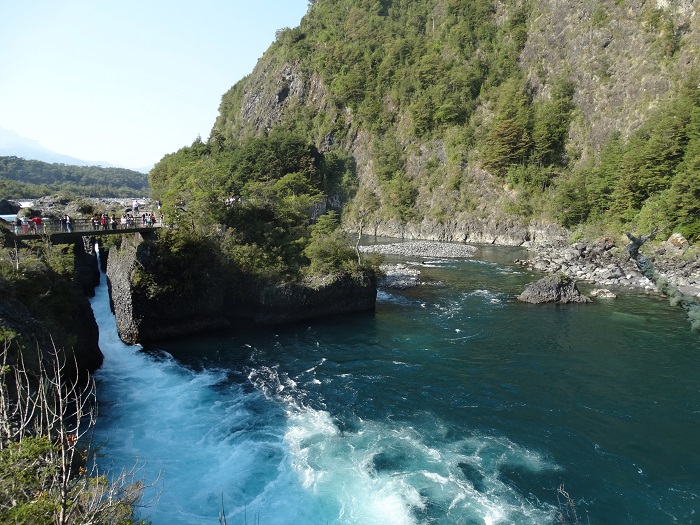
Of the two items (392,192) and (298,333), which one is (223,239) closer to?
(298,333)

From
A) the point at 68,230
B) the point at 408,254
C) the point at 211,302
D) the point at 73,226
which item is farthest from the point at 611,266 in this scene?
the point at 68,230

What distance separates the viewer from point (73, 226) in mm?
26141

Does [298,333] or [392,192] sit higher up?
[392,192]

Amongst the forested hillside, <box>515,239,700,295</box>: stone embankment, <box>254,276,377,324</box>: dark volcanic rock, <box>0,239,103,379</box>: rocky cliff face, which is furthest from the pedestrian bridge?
<box>515,239,700,295</box>: stone embankment

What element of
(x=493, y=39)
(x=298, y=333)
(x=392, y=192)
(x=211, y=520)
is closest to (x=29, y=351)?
(x=211, y=520)

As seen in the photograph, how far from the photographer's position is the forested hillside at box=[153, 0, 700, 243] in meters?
57.8

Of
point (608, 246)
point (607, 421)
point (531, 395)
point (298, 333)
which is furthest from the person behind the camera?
point (608, 246)

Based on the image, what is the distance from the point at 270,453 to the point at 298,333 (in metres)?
13.1

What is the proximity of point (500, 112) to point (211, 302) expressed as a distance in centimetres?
7120

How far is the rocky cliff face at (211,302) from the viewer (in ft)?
87.8

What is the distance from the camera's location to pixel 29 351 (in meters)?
14.8

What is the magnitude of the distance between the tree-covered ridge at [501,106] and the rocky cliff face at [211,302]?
40.9 meters

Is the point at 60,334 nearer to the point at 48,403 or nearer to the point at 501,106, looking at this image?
the point at 48,403

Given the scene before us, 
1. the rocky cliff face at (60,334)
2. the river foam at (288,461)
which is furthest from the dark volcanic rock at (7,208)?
the river foam at (288,461)
